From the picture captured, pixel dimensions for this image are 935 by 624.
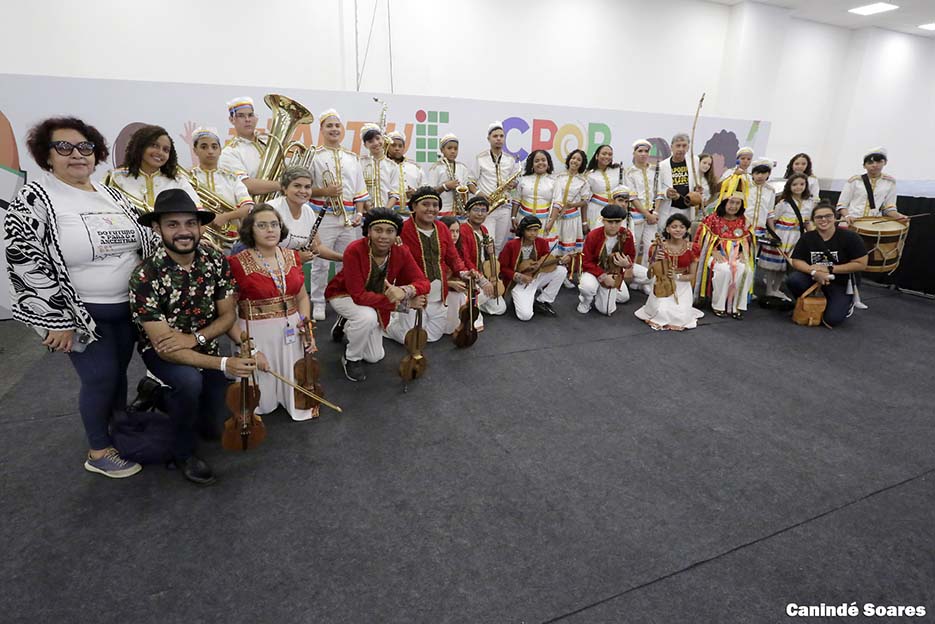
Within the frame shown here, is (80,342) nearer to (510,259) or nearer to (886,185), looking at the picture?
(510,259)

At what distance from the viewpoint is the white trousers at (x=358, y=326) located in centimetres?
334

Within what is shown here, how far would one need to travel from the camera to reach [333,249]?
14.9 feet

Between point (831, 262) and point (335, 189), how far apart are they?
4732 millimetres

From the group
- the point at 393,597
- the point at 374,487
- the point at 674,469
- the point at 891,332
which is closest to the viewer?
the point at 393,597

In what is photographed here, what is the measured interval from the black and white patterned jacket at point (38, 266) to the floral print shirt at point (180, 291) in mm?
225

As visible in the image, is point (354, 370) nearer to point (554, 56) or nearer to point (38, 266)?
point (38, 266)

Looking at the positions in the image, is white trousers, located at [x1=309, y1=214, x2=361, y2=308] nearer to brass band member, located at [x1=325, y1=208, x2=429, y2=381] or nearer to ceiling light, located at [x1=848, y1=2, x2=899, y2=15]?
brass band member, located at [x1=325, y1=208, x2=429, y2=381]

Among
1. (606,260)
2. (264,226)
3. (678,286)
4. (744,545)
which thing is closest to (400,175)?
(606,260)

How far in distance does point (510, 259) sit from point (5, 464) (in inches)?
153

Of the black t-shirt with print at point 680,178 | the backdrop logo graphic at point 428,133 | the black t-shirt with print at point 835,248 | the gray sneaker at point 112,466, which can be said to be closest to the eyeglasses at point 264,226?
the gray sneaker at point 112,466

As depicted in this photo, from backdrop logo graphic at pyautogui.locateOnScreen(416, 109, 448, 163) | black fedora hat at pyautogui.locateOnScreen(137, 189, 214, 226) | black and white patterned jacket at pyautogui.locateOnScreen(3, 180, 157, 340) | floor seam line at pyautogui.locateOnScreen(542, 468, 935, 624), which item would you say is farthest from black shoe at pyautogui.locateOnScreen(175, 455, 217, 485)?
backdrop logo graphic at pyautogui.locateOnScreen(416, 109, 448, 163)

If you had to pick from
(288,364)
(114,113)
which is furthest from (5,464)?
(114,113)

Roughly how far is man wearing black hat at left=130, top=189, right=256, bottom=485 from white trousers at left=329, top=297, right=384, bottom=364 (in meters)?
1.03

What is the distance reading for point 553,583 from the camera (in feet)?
5.77
